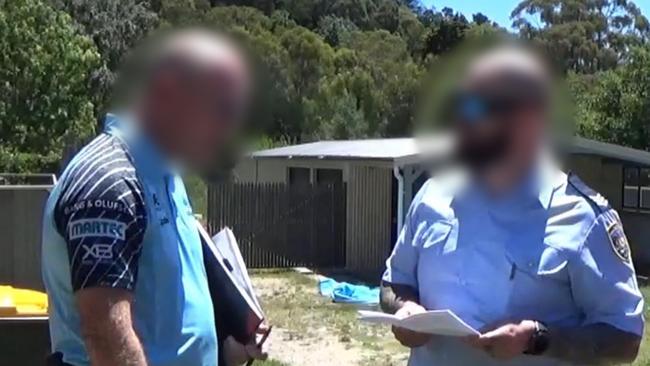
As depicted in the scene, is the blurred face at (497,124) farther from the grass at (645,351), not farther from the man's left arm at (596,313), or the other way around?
the grass at (645,351)

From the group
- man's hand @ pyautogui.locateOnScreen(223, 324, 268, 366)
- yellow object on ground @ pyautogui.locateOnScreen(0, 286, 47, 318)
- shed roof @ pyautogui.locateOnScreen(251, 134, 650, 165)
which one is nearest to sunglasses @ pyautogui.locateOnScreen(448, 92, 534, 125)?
man's hand @ pyautogui.locateOnScreen(223, 324, 268, 366)

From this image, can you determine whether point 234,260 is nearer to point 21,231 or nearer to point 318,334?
point 21,231

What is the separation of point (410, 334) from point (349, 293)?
13.1m

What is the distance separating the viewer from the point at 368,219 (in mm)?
→ 20219

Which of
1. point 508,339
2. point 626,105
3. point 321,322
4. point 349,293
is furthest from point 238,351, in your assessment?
point 626,105

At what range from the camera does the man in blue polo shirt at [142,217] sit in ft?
8.66

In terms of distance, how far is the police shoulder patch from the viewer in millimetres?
3199

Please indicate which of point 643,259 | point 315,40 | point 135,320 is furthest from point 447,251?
point 315,40

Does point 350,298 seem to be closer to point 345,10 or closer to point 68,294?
point 68,294

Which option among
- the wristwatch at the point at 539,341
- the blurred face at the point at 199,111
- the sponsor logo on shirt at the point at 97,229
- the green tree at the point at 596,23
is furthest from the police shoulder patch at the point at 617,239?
the green tree at the point at 596,23

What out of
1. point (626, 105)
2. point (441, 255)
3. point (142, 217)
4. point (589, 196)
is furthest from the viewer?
point (626, 105)

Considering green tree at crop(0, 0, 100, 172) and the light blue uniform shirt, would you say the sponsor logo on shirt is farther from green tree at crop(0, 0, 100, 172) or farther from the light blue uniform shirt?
green tree at crop(0, 0, 100, 172)

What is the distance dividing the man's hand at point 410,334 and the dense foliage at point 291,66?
2.04ft

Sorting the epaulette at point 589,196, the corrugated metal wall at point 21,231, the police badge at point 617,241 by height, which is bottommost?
the corrugated metal wall at point 21,231
